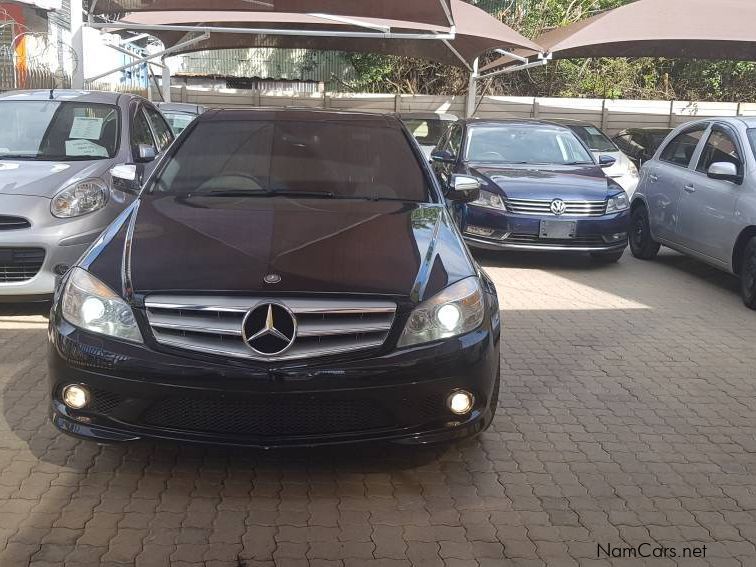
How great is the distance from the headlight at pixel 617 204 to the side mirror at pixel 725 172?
146 cm

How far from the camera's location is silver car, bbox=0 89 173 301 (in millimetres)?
6066

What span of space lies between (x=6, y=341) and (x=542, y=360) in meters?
3.66

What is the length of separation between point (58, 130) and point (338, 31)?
9.31 metres

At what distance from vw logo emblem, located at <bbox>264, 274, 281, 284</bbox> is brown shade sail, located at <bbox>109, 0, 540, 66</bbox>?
9.60 meters

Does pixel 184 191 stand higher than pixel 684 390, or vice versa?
pixel 184 191

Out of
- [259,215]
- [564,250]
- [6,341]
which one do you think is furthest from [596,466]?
[564,250]

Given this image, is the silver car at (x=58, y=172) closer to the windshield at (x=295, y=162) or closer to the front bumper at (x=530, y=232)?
the windshield at (x=295, y=162)

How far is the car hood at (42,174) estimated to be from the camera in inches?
246

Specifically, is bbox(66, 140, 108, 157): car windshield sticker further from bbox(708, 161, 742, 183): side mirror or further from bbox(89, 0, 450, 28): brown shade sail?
bbox(89, 0, 450, 28): brown shade sail

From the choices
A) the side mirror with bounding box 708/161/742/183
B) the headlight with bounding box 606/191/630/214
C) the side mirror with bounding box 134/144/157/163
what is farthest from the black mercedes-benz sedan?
the headlight with bounding box 606/191/630/214

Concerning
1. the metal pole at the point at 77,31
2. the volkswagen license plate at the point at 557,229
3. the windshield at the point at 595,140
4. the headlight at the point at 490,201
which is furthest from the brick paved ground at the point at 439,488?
the windshield at the point at 595,140

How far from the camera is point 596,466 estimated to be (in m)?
4.08

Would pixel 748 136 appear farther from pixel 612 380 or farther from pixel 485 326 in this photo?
pixel 485 326

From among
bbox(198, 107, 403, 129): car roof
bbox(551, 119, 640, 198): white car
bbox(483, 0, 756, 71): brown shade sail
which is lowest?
bbox(551, 119, 640, 198): white car
